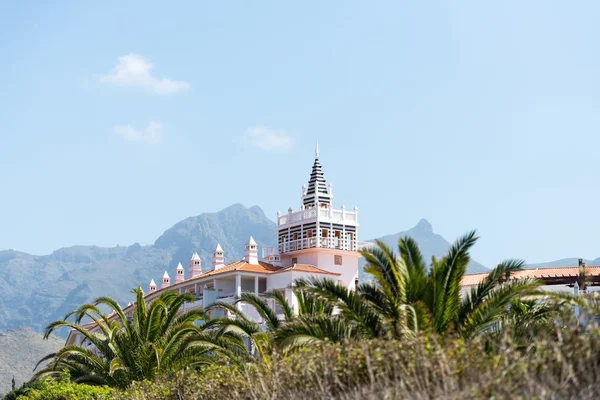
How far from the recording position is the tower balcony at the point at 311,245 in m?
63.3

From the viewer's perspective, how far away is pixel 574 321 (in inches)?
542

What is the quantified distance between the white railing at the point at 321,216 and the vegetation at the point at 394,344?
35.3 m

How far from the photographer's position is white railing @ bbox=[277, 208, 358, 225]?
64.9 meters

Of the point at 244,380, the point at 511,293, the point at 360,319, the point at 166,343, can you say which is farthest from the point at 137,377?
the point at 511,293

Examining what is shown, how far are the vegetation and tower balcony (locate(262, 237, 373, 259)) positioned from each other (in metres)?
33.6

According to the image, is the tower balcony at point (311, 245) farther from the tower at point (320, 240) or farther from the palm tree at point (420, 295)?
the palm tree at point (420, 295)

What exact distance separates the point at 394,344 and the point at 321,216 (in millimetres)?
48721

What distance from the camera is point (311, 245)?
Result: 63.3 m

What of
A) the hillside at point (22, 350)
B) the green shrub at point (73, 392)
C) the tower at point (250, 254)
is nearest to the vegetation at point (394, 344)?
the green shrub at point (73, 392)

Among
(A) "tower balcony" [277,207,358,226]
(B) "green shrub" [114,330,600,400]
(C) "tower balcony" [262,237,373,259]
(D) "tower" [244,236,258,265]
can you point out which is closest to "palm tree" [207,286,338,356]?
(B) "green shrub" [114,330,600,400]

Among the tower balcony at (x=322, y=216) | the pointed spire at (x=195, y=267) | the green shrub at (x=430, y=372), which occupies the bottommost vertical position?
the green shrub at (x=430, y=372)

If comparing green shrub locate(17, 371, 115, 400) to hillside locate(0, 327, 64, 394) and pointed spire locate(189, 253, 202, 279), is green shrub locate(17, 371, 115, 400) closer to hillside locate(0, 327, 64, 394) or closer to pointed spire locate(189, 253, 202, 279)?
pointed spire locate(189, 253, 202, 279)

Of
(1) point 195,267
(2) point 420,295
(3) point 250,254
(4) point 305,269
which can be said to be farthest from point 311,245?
(2) point 420,295

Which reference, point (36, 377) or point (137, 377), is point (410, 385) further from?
point (36, 377)
